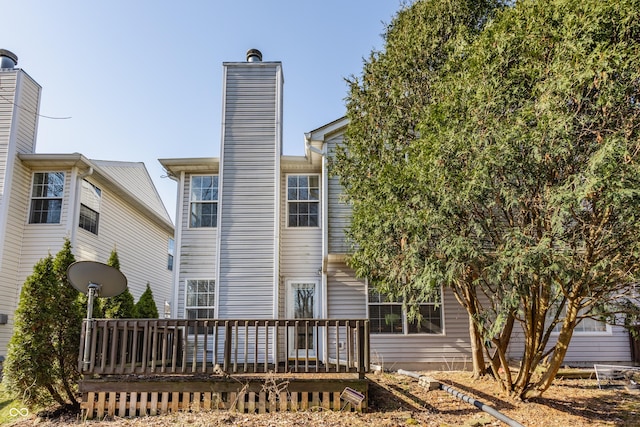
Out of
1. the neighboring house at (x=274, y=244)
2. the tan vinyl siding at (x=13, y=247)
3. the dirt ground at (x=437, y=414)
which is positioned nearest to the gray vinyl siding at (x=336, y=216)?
the neighboring house at (x=274, y=244)

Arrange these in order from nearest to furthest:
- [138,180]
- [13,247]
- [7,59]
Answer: [13,247]
[7,59]
[138,180]

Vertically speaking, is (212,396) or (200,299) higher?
(200,299)

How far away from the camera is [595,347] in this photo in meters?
9.56

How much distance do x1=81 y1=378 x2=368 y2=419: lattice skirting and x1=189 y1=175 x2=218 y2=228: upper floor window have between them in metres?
5.40

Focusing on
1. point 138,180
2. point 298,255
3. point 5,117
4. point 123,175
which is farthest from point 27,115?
point 298,255

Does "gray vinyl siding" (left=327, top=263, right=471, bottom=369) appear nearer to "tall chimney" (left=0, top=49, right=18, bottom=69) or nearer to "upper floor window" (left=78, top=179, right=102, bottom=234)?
"upper floor window" (left=78, top=179, right=102, bottom=234)

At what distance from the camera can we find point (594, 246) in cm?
540

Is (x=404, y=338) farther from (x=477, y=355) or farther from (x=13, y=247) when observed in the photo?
(x=13, y=247)

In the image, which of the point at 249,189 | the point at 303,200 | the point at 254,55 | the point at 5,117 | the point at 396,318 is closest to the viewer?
the point at 396,318

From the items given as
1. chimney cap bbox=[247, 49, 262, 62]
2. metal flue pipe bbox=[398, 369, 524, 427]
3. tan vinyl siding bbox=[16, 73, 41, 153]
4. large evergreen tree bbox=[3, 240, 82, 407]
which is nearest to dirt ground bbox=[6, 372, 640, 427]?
metal flue pipe bbox=[398, 369, 524, 427]

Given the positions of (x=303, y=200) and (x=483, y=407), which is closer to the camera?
(x=483, y=407)

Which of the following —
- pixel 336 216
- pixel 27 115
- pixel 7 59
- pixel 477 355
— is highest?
pixel 7 59

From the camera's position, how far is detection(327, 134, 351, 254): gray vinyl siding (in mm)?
9812

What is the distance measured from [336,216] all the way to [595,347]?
661cm
